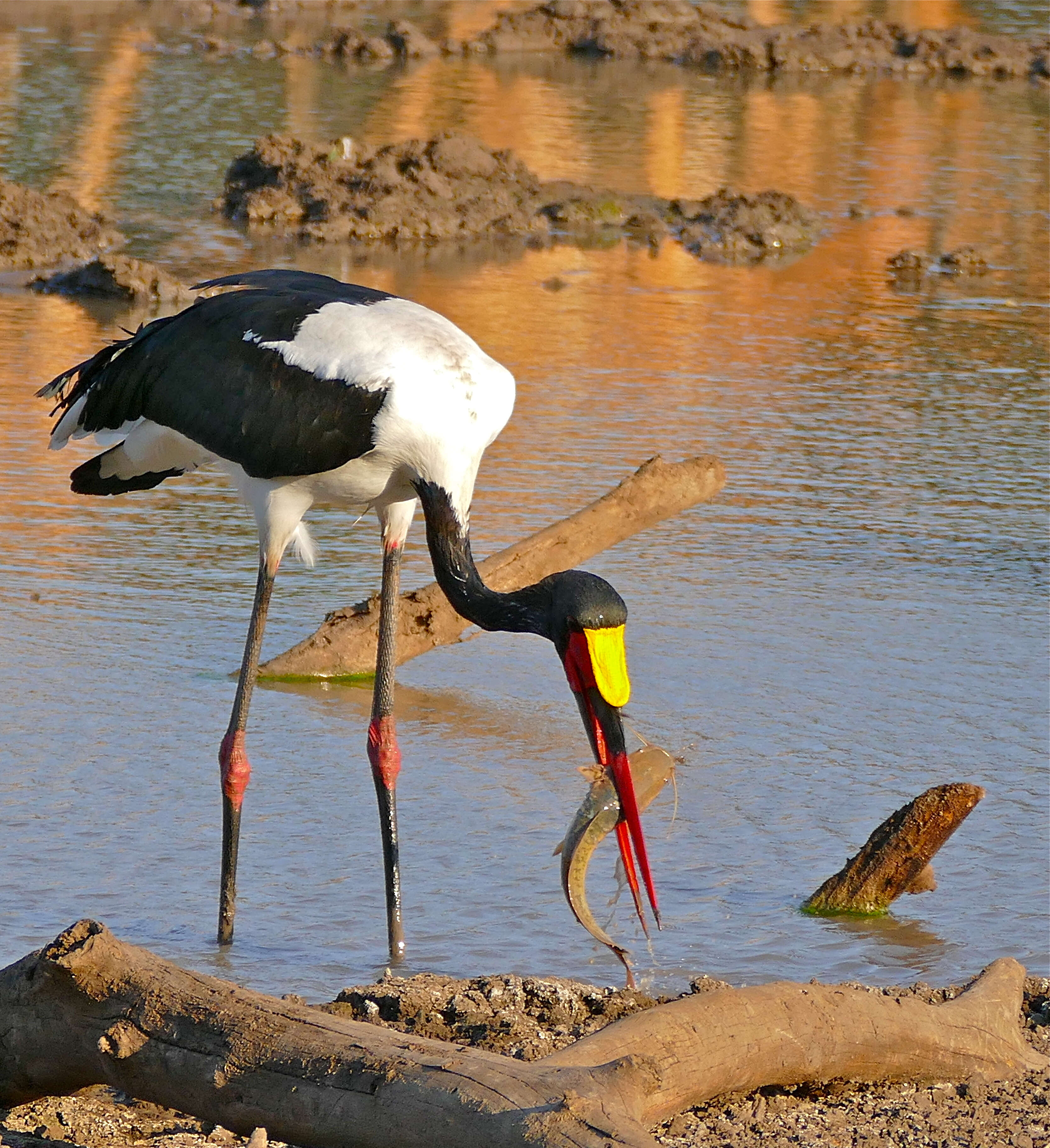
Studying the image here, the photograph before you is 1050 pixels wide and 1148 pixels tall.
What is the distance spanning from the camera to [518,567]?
6.58m

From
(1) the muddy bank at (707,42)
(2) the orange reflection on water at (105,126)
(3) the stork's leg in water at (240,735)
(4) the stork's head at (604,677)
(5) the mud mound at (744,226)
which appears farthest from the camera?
(1) the muddy bank at (707,42)

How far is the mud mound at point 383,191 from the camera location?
15062 millimetres

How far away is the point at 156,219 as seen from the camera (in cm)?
1522

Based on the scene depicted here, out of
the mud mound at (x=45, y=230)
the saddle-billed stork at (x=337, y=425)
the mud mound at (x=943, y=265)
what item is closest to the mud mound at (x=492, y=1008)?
the saddle-billed stork at (x=337, y=425)

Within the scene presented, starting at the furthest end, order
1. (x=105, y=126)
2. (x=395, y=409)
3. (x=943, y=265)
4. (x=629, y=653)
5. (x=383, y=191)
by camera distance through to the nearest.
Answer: (x=105, y=126) < (x=383, y=191) < (x=943, y=265) < (x=629, y=653) < (x=395, y=409)

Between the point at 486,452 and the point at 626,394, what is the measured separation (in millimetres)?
1435

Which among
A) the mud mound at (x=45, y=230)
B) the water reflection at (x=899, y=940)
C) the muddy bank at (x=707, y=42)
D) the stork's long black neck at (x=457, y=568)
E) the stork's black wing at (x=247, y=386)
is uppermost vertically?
the muddy bank at (x=707, y=42)

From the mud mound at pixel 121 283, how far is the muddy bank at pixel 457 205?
8.58 ft

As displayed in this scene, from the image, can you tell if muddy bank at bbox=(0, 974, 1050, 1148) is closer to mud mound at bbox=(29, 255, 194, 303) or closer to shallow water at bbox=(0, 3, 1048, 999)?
shallow water at bbox=(0, 3, 1048, 999)

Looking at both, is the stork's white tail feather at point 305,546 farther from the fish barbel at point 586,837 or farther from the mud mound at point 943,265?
the mud mound at point 943,265

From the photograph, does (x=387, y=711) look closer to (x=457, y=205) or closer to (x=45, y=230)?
(x=45, y=230)

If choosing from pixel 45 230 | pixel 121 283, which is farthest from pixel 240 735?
pixel 45 230

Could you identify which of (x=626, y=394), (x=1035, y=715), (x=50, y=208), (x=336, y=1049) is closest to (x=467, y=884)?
(x=336, y=1049)

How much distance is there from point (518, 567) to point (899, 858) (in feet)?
7.00
